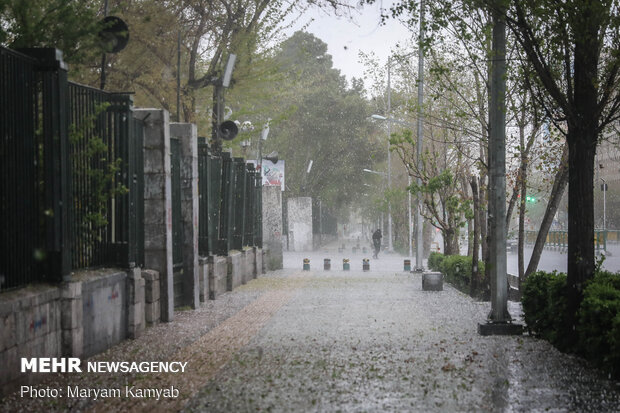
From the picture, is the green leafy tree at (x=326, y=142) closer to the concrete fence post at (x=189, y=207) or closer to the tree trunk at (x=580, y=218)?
the concrete fence post at (x=189, y=207)

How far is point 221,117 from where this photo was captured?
23.5 m

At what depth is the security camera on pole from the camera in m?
20.8

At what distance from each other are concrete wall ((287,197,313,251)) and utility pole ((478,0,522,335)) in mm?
47129

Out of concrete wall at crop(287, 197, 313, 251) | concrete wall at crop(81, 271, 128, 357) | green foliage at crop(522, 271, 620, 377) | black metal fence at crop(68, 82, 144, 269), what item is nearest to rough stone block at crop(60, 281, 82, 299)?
concrete wall at crop(81, 271, 128, 357)

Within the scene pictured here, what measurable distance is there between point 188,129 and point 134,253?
193 inches

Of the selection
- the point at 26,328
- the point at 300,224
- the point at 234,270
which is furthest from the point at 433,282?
the point at 300,224

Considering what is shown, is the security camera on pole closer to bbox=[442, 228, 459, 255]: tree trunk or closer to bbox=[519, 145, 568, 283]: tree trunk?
bbox=[519, 145, 568, 283]: tree trunk

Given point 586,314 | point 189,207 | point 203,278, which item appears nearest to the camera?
point 586,314

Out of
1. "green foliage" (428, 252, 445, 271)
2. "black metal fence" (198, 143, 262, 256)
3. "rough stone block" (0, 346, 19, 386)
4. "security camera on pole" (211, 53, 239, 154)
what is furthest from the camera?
"green foliage" (428, 252, 445, 271)

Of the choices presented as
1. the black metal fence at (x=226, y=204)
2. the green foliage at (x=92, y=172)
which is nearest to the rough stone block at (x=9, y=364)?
the green foliage at (x=92, y=172)

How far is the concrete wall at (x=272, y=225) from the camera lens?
35.2m

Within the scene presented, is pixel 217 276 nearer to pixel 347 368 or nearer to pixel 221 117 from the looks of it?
pixel 221 117

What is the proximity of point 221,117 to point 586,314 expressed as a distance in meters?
15.3

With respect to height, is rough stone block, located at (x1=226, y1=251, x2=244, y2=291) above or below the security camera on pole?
below
